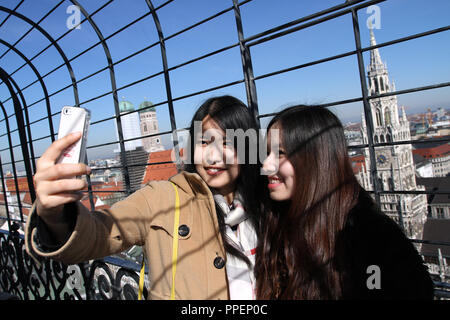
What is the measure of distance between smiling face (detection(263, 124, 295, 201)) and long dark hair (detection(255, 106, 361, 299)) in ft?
0.07

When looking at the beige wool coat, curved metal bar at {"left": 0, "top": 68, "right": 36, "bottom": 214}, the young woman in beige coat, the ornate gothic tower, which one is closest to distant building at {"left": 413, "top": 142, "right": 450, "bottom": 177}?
the ornate gothic tower

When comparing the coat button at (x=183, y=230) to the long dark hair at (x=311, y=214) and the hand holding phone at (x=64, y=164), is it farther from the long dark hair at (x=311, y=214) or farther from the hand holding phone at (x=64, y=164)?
the hand holding phone at (x=64, y=164)

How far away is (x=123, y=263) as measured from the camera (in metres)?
1.99

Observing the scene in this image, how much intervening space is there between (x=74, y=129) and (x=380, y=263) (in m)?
1.00

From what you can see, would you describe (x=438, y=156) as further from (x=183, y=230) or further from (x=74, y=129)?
(x=74, y=129)

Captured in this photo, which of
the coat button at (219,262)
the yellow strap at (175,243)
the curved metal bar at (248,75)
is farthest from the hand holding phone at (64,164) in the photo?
the curved metal bar at (248,75)

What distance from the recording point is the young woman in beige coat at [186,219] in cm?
80

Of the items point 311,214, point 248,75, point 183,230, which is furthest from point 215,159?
point 248,75

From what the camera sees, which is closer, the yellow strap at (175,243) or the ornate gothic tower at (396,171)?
the yellow strap at (175,243)

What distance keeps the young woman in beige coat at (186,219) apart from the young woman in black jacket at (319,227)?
12 centimetres

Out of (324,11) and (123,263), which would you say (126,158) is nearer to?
(123,263)

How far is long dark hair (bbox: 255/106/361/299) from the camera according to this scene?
44.9 inches

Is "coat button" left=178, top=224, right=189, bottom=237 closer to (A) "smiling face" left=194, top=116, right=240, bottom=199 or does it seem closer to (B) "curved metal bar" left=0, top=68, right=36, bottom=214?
(A) "smiling face" left=194, top=116, right=240, bottom=199
